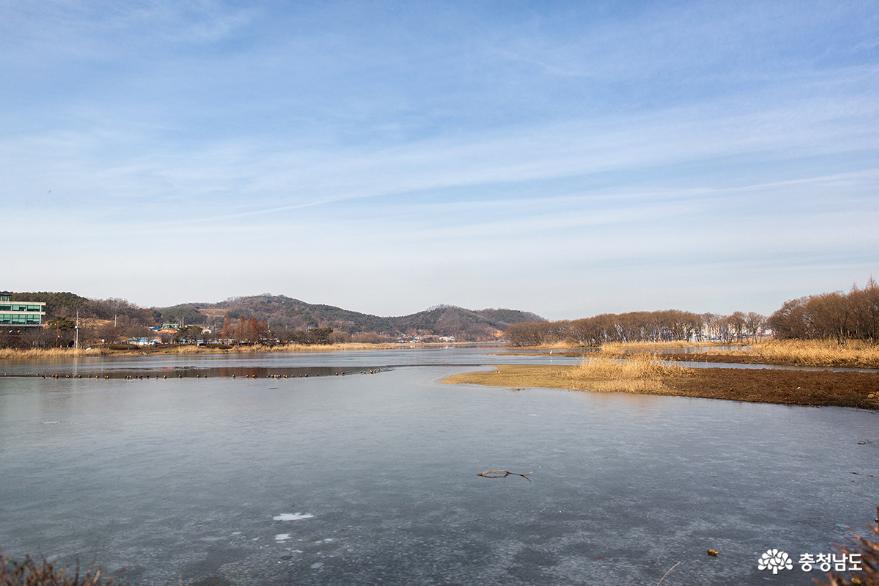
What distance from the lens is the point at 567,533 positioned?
6945mm

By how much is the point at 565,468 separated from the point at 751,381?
67.0 ft

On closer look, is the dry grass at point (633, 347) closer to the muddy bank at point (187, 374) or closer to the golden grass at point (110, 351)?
the muddy bank at point (187, 374)

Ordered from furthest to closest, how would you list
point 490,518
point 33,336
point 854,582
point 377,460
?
1. point 33,336
2. point 377,460
3. point 490,518
4. point 854,582

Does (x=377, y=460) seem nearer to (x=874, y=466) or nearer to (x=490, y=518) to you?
(x=490, y=518)

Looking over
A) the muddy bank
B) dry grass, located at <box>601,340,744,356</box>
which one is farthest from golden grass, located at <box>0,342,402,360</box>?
dry grass, located at <box>601,340,744,356</box>

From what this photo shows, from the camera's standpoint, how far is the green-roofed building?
120m

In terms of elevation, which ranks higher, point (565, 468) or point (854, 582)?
point (854, 582)

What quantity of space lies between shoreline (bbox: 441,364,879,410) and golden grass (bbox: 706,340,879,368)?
8.84m

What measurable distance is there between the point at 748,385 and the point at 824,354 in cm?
1802

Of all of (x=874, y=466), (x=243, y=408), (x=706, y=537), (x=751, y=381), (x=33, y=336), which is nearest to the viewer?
(x=706, y=537)

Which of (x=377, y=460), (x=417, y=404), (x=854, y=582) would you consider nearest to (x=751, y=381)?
(x=417, y=404)

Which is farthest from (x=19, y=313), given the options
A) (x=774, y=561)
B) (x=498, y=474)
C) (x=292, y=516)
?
(x=774, y=561)

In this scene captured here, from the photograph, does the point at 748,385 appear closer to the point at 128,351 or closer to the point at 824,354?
the point at 824,354

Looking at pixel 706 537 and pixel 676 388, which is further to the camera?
pixel 676 388
